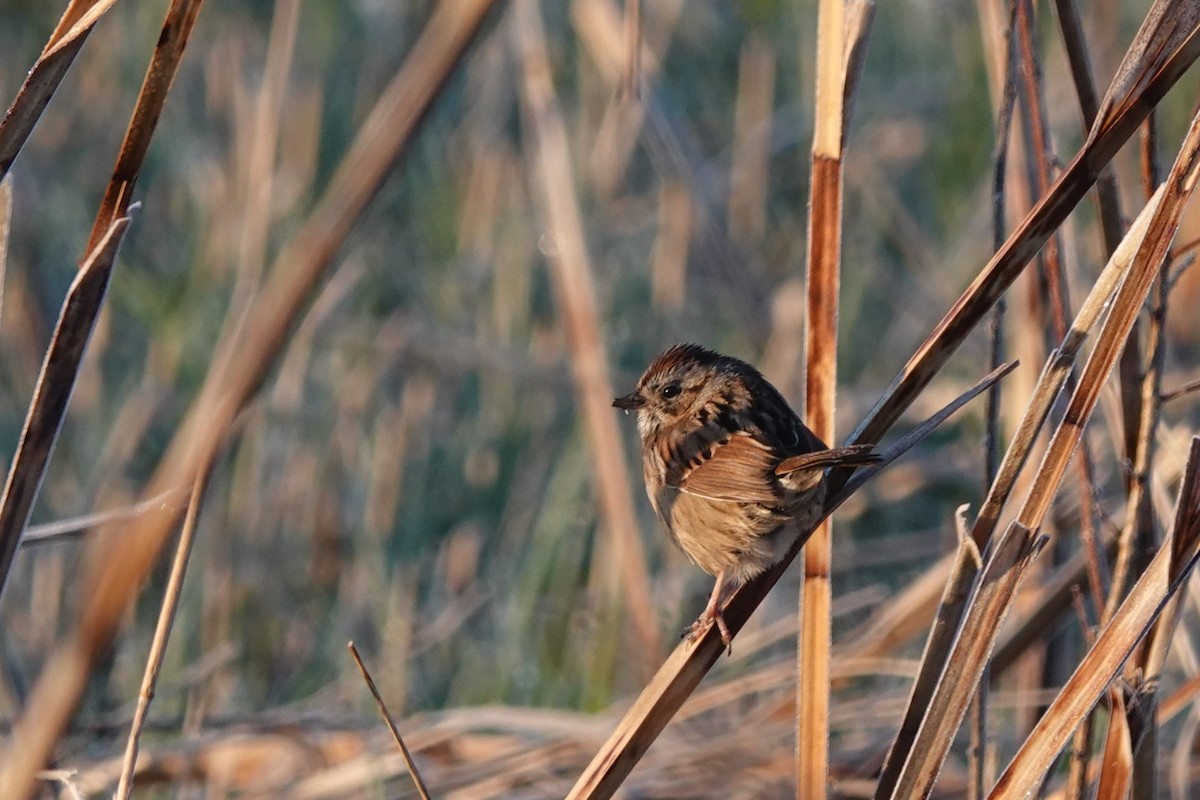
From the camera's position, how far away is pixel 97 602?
5.00 feet

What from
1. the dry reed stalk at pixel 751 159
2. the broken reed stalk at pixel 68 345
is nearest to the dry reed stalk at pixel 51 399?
the broken reed stalk at pixel 68 345

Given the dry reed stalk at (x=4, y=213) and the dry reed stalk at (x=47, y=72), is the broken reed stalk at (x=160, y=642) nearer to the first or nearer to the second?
the dry reed stalk at (x=4, y=213)

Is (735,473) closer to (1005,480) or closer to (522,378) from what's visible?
(1005,480)

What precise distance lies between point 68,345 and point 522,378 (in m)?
2.72

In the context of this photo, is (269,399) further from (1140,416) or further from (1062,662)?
(1140,416)

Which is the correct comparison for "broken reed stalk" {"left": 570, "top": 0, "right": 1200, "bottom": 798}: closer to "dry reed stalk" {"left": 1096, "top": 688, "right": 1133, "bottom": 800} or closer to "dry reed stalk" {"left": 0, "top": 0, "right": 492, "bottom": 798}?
"dry reed stalk" {"left": 1096, "top": 688, "right": 1133, "bottom": 800}

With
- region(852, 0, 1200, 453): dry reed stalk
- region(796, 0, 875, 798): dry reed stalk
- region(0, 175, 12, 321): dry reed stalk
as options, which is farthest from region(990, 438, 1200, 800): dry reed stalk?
region(0, 175, 12, 321): dry reed stalk

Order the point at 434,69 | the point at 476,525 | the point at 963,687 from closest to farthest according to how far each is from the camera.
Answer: the point at 434,69 → the point at 963,687 → the point at 476,525

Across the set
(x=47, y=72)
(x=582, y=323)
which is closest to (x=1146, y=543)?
(x=47, y=72)

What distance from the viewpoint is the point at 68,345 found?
1.52 metres

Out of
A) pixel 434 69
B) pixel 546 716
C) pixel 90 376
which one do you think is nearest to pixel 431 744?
pixel 546 716

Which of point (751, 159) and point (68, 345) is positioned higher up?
point (751, 159)

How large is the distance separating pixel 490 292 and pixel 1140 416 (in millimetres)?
2867

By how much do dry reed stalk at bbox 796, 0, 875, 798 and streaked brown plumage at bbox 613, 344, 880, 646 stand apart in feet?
0.37
